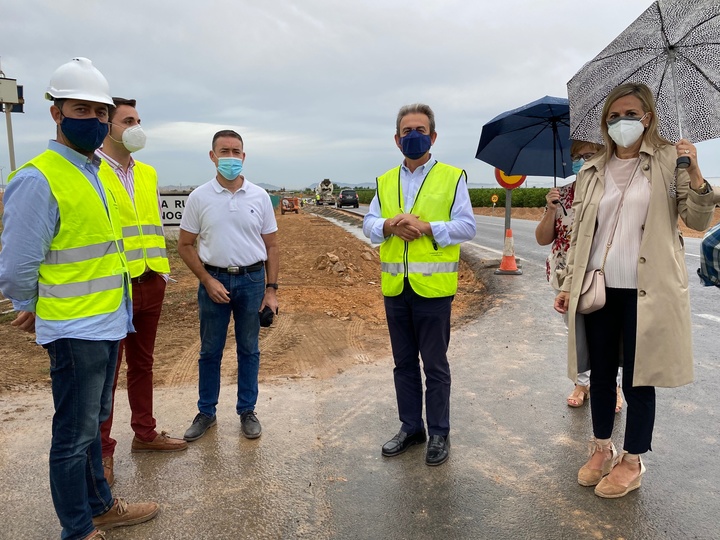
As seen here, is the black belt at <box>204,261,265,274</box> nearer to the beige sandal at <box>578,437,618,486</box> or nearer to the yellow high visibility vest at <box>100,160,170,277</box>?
the yellow high visibility vest at <box>100,160,170,277</box>

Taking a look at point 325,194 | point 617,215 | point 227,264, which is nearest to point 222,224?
point 227,264

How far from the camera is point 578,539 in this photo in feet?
8.60

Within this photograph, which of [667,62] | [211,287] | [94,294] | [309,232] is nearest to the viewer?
[94,294]

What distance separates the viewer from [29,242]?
2.29 meters

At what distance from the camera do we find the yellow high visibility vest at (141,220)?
3.35 metres

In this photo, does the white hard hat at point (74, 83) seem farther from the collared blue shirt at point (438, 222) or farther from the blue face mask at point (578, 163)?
the blue face mask at point (578, 163)

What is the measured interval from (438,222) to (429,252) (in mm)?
200

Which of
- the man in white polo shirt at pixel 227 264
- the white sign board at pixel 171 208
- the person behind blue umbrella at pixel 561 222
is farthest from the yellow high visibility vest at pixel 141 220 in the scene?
the person behind blue umbrella at pixel 561 222

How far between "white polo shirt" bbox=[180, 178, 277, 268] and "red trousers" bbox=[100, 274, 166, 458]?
44 centimetres

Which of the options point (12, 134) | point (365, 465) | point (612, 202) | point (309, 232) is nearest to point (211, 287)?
point (365, 465)

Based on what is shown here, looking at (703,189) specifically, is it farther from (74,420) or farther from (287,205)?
(287,205)

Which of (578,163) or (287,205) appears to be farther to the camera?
(287,205)

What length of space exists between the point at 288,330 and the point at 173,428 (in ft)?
9.63

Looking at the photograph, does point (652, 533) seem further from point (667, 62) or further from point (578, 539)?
point (667, 62)
